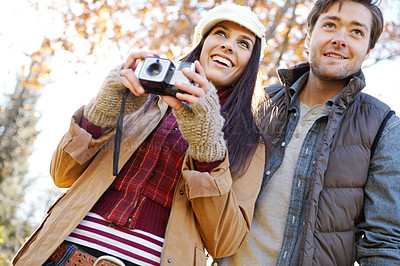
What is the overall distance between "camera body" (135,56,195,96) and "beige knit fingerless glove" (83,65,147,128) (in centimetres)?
13

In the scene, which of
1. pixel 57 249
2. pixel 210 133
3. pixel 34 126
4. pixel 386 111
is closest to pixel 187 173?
pixel 210 133

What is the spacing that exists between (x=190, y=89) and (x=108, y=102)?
0.45 m

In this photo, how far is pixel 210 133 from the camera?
1.78 metres

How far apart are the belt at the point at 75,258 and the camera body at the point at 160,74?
80 cm

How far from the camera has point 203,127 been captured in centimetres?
Result: 176

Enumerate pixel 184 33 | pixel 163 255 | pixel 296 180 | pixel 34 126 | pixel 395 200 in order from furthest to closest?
1. pixel 34 126
2. pixel 184 33
3. pixel 296 180
4. pixel 395 200
5. pixel 163 255

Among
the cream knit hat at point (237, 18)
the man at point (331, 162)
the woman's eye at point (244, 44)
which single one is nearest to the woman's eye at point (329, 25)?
the man at point (331, 162)

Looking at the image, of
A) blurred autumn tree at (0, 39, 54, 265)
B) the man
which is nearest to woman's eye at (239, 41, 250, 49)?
the man

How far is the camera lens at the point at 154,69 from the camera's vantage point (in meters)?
1.79

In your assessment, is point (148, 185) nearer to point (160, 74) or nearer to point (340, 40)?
point (160, 74)

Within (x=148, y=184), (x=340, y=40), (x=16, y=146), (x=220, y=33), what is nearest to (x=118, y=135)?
(x=148, y=184)

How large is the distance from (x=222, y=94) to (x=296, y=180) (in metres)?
0.70

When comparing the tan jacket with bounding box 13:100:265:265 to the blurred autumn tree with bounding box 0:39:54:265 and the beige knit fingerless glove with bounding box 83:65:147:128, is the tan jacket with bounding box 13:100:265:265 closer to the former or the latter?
the beige knit fingerless glove with bounding box 83:65:147:128

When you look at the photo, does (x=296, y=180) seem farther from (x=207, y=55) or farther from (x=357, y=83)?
(x=207, y=55)
